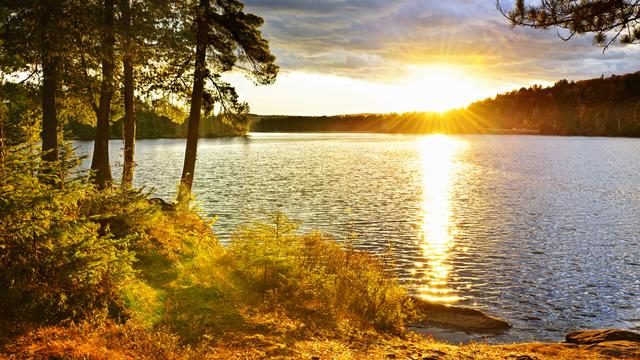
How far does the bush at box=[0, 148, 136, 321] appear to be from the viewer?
8.00 metres

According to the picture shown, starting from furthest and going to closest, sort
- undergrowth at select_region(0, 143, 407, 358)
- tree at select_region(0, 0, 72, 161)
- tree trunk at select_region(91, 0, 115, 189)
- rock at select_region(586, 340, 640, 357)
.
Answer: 1. tree trunk at select_region(91, 0, 115, 189)
2. tree at select_region(0, 0, 72, 161)
3. rock at select_region(586, 340, 640, 357)
4. undergrowth at select_region(0, 143, 407, 358)

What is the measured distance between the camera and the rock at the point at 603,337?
13.2 m

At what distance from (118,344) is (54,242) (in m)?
2.17

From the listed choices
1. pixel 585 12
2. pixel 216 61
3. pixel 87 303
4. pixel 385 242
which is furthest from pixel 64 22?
pixel 385 242

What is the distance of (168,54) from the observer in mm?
20859

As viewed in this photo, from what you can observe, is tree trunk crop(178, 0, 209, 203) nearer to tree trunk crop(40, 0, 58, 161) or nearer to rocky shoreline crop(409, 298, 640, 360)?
tree trunk crop(40, 0, 58, 161)

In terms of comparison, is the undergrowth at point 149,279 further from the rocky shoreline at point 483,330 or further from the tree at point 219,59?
the tree at point 219,59

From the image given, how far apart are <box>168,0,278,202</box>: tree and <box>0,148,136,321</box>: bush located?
12.2 meters

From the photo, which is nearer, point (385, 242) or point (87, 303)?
point (87, 303)

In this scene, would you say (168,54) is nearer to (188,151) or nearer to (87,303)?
(188,151)

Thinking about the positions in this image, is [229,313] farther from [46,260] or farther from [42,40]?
[42,40]

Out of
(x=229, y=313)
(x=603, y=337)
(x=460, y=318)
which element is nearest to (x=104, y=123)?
(x=229, y=313)

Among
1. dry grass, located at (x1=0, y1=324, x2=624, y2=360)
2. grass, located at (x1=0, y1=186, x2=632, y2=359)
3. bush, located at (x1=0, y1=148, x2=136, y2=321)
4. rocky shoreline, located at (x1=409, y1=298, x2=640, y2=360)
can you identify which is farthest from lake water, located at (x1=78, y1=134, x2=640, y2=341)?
bush, located at (x1=0, y1=148, x2=136, y2=321)

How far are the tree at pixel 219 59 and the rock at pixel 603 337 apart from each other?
50.1 ft
